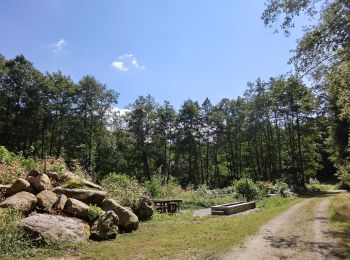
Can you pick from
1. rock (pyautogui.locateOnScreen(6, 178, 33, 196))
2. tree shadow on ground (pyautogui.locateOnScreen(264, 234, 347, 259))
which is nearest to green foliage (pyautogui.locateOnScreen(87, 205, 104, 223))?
rock (pyautogui.locateOnScreen(6, 178, 33, 196))

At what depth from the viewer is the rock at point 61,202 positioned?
499 inches

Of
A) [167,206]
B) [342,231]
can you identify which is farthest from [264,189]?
[342,231]

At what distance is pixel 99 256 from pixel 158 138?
54019 millimetres

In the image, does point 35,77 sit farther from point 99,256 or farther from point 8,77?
point 99,256

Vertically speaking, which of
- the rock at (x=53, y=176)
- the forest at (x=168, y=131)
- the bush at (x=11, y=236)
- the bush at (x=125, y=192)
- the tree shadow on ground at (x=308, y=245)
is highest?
the forest at (x=168, y=131)

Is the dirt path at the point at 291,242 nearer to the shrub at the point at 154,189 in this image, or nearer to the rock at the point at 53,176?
the rock at the point at 53,176

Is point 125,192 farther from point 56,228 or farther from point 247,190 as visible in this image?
point 247,190

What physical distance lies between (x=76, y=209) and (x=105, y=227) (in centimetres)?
149

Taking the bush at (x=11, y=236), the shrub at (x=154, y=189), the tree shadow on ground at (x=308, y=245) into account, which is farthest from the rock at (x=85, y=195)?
the shrub at (x=154, y=189)

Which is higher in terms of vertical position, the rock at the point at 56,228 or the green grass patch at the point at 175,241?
the rock at the point at 56,228

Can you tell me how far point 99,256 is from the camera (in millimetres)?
9172

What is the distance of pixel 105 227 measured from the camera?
1173cm

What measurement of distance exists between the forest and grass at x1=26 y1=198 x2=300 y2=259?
68.7 feet

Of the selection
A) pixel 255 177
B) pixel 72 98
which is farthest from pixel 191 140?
pixel 72 98
